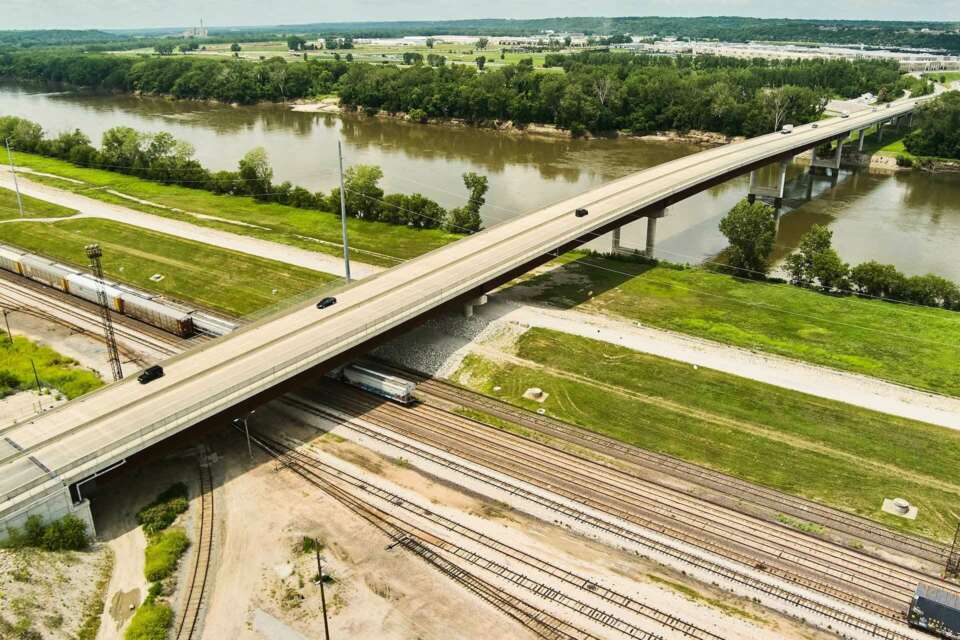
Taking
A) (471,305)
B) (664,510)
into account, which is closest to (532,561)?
(664,510)

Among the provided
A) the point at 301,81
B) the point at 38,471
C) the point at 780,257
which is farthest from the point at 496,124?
the point at 38,471

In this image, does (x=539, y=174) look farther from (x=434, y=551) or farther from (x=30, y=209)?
(x=434, y=551)

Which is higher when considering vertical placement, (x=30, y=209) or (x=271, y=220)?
(x=30, y=209)

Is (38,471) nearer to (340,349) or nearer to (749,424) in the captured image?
(340,349)

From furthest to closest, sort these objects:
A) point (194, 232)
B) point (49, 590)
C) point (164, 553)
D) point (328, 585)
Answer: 1. point (194, 232)
2. point (164, 553)
3. point (328, 585)
4. point (49, 590)

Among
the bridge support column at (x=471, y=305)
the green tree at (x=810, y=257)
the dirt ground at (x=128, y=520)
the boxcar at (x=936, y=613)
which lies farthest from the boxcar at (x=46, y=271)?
the boxcar at (x=936, y=613)

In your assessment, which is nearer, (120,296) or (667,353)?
(667,353)

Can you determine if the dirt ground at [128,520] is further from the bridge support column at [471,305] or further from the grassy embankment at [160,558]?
the bridge support column at [471,305]

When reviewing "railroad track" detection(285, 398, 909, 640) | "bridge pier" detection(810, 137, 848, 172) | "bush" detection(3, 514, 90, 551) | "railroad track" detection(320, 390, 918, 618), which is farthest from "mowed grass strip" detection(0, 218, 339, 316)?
"bridge pier" detection(810, 137, 848, 172)
